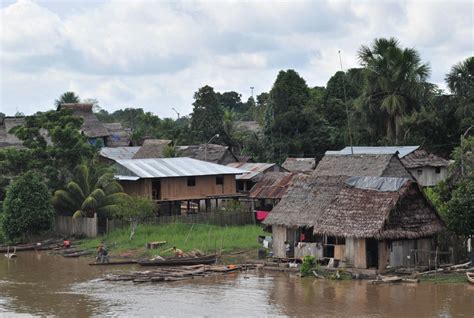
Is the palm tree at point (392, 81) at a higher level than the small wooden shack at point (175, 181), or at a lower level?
higher

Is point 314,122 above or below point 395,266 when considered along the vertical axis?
above

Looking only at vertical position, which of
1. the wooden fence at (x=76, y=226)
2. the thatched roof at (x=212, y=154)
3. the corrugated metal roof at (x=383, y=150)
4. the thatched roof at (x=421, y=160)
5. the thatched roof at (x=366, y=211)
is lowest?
the wooden fence at (x=76, y=226)

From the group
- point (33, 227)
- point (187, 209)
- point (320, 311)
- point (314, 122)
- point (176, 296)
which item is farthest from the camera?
point (314, 122)

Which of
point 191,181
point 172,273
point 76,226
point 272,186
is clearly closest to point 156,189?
point 191,181

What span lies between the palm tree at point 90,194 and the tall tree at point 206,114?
84.8 feet

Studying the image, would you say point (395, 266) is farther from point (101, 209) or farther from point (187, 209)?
point (187, 209)

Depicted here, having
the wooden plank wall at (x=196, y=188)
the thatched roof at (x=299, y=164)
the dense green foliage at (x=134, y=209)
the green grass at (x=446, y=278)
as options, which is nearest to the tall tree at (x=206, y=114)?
the thatched roof at (x=299, y=164)

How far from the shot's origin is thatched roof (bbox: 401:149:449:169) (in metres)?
47.1

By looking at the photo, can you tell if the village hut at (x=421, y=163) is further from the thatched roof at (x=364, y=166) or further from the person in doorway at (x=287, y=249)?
the person in doorway at (x=287, y=249)

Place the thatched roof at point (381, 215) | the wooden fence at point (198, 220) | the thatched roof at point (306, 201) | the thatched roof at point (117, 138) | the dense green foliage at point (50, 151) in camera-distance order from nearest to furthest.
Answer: the thatched roof at point (381, 215)
the thatched roof at point (306, 201)
the wooden fence at point (198, 220)
the dense green foliage at point (50, 151)
the thatched roof at point (117, 138)

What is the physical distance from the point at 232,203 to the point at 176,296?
17.9 metres

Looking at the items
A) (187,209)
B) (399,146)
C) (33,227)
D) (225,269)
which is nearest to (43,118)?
(33,227)

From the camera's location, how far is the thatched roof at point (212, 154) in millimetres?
56678

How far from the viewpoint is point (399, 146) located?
50469 millimetres
